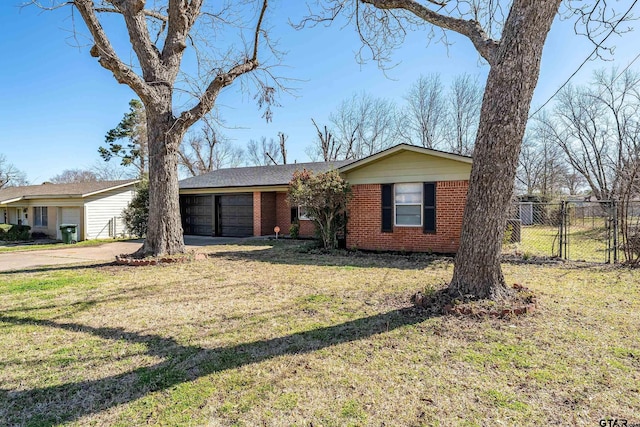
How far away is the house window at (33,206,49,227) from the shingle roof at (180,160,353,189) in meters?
8.29

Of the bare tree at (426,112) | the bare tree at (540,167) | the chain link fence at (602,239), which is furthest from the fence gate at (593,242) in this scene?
the bare tree at (540,167)

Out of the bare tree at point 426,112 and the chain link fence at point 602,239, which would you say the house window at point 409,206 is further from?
the bare tree at point 426,112

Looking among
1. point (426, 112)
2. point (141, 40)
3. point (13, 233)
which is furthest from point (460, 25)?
point (426, 112)

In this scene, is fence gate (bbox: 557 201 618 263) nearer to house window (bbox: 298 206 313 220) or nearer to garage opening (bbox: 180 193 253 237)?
house window (bbox: 298 206 313 220)

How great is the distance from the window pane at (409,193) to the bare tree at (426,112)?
864 inches

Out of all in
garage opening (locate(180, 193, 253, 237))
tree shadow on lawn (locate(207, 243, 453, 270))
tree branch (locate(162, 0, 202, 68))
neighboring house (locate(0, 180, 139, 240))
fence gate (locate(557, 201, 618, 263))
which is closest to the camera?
fence gate (locate(557, 201, 618, 263))

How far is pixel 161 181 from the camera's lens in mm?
9320

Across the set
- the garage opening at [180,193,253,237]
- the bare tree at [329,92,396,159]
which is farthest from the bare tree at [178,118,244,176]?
the garage opening at [180,193,253,237]

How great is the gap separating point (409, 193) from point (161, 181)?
706cm

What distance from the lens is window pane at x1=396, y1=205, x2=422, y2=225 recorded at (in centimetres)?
1052

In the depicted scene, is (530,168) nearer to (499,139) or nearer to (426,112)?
(426,112)

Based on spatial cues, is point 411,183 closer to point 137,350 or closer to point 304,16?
point 304,16

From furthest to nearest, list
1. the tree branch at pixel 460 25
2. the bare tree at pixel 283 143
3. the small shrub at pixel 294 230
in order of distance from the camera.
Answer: the bare tree at pixel 283 143, the small shrub at pixel 294 230, the tree branch at pixel 460 25

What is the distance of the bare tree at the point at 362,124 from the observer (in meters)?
32.6
